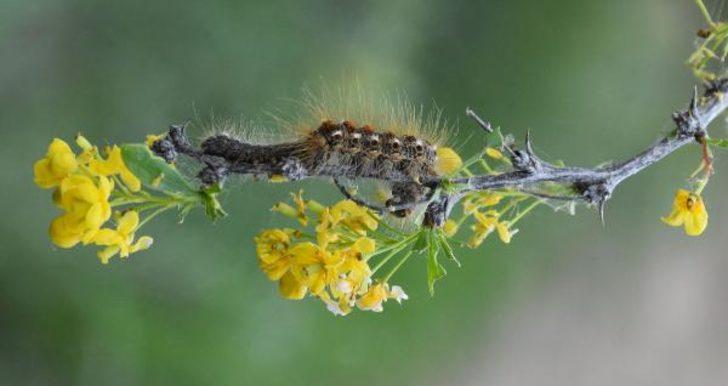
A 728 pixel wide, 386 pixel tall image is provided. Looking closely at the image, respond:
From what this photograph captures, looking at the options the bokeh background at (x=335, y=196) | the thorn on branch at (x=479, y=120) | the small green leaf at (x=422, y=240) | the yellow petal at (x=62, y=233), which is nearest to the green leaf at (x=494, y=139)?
the thorn on branch at (x=479, y=120)

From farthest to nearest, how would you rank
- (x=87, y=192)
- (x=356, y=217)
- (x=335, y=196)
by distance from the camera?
1. (x=335, y=196)
2. (x=356, y=217)
3. (x=87, y=192)

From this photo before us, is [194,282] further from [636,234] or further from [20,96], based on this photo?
[636,234]

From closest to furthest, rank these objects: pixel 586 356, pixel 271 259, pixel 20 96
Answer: pixel 271 259 → pixel 20 96 → pixel 586 356

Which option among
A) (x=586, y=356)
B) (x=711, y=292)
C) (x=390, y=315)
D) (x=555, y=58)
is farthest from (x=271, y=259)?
(x=711, y=292)

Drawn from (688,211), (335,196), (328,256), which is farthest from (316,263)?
(335,196)

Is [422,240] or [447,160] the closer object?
[422,240]

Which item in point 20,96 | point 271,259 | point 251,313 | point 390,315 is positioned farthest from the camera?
point 390,315

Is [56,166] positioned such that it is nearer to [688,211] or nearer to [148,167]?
[148,167]
